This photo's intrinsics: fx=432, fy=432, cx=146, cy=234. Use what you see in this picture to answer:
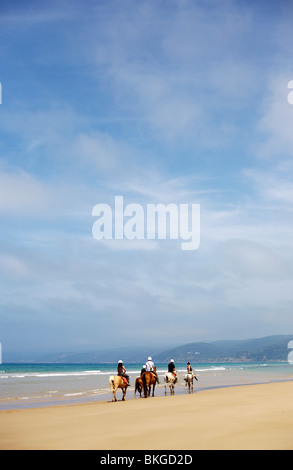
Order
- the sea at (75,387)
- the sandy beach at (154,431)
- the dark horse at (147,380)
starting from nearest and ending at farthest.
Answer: the sandy beach at (154,431), the sea at (75,387), the dark horse at (147,380)

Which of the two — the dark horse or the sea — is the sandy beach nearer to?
the sea

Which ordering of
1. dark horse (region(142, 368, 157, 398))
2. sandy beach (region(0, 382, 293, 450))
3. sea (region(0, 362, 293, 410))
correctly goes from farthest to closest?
dark horse (region(142, 368, 157, 398)), sea (region(0, 362, 293, 410)), sandy beach (region(0, 382, 293, 450))

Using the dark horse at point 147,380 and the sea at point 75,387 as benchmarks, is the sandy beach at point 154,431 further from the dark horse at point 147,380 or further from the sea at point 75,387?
the dark horse at point 147,380

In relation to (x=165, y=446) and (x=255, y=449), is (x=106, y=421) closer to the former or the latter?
(x=165, y=446)

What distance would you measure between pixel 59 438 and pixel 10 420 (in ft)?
17.8

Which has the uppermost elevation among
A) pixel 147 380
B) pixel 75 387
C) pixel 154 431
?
Result: pixel 154 431

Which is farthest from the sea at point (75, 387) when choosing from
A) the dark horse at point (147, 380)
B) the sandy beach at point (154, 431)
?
the sandy beach at point (154, 431)

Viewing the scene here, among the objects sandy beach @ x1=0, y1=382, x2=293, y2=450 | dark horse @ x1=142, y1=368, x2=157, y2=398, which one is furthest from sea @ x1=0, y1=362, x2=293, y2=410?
sandy beach @ x1=0, y1=382, x2=293, y2=450

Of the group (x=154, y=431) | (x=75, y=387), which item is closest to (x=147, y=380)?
(x=75, y=387)

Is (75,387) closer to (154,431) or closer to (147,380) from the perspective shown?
(147,380)
